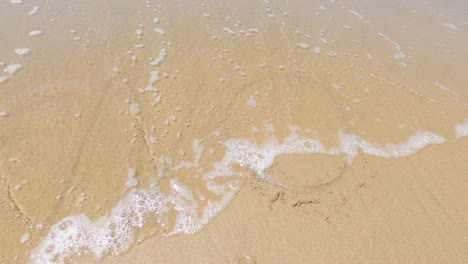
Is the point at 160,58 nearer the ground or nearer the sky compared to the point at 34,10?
nearer the ground

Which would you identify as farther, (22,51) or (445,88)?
(445,88)

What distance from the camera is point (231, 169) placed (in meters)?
3.58

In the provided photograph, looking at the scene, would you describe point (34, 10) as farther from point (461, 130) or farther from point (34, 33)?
point (461, 130)

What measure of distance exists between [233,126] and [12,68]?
282 cm

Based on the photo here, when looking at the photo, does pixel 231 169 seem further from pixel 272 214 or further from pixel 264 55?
pixel 264 55

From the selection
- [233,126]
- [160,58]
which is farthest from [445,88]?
[160,58]

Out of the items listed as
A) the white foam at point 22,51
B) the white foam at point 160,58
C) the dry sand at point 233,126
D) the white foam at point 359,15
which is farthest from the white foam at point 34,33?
the white foam at point 359,15

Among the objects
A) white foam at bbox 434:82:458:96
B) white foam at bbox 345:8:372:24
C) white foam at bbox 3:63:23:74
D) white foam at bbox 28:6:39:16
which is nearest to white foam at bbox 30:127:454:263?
white foam at bbox 434:82:458:96

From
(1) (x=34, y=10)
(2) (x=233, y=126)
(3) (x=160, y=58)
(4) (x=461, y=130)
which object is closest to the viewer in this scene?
(2) (x=233, y=126)

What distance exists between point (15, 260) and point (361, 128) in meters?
3.75

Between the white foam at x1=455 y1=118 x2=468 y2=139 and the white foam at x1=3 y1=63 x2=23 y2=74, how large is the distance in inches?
217

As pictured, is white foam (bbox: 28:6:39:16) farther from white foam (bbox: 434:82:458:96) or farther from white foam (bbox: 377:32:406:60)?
white foam (bbox: 434:82:458:96)

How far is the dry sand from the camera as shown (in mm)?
3076

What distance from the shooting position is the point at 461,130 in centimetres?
447
